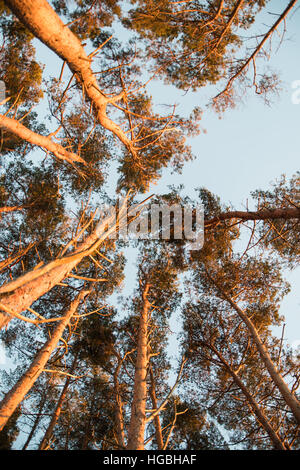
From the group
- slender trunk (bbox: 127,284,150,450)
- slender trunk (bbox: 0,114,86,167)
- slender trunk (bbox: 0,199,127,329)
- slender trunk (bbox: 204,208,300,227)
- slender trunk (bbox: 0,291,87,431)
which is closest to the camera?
slender trunk (bbox: 0,199,127,329)

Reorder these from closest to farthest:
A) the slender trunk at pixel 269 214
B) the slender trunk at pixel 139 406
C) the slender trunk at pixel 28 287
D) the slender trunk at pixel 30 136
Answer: the slender trunk at pixel 28 287
the slender trunk at pixel 139 406
the slender trunk at pixel 30 136
the slender trunk at pixel 269 214

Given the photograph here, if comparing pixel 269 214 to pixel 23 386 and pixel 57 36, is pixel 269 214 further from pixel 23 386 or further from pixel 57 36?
pixel 23 386

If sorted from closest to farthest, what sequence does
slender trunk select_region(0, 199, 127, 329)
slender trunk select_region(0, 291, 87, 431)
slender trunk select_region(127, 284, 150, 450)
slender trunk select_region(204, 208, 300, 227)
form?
slender trunk select_region(0, 199, 127, 329), slender trunk select_region(127, 284, 150, 450), slender trunk select_region(0, 291, 87, 431), slender trunk select_region(204, 208, 300, 227)

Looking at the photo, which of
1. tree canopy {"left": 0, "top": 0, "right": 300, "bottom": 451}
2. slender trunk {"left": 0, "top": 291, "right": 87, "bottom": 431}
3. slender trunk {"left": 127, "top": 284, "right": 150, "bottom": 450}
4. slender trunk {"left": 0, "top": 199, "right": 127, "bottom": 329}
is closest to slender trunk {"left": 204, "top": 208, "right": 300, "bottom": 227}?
tree canopy {"left": 0, "top": 0, "right": 300, "bottom": 451}

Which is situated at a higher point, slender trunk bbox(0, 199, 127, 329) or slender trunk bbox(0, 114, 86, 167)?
slender trunk bbox(0, 114, 86, 167)

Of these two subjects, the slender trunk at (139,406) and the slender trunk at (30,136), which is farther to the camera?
the slender trunk at (30,136)

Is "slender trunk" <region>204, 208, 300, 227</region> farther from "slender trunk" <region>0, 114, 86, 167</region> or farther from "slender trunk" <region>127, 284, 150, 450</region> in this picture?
"slender trunk" <region>0, 114, 86, 167</region>

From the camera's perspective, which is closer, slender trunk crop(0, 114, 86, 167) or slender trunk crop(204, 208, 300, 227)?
slender trunk crop(0, 114, 86, 167)

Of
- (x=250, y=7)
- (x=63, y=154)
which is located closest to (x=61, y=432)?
(x=63, y=154)

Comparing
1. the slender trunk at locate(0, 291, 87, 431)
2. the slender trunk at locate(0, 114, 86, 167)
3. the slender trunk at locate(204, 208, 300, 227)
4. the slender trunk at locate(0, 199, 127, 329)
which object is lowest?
the slender trunk at locate(0, 291, 87, 431)

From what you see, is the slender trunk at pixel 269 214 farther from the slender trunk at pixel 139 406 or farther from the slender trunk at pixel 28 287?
the slender trunk at pixel 28 287

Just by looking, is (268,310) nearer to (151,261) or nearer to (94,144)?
(151,261)

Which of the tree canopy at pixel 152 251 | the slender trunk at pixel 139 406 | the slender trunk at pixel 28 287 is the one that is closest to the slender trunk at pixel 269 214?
the tree canopy at pixel 152 251

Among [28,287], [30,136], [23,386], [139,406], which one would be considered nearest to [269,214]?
[139,406]
